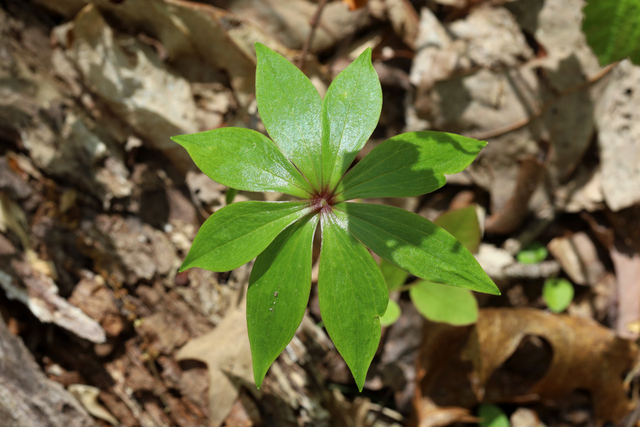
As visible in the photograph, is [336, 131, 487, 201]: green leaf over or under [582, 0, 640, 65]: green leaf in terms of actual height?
under

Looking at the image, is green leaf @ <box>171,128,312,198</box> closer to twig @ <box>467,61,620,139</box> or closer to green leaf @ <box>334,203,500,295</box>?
green leaf @ <box>334,203,500,295</box>

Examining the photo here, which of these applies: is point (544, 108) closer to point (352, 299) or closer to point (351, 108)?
point (351, 108)

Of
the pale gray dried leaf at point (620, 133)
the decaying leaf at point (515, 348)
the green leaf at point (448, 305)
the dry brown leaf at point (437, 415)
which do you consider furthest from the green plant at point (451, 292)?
the pale gray dried leaf at point (620, 133)

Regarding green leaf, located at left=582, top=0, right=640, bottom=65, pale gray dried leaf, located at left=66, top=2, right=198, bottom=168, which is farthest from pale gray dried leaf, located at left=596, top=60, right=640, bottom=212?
pale gray dried leaf, located at left=66, top=2, right=198, bottom=168

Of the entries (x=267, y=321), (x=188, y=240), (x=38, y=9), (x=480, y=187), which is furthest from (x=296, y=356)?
(x=38, y=9)

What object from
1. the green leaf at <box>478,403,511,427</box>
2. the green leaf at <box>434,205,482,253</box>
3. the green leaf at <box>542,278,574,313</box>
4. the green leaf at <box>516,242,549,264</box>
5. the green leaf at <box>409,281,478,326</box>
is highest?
the green leaf at <box>434,205,482,253</box>

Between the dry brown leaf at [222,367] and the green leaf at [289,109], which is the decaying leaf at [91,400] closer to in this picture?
the dry brown leaf at [222,367]
